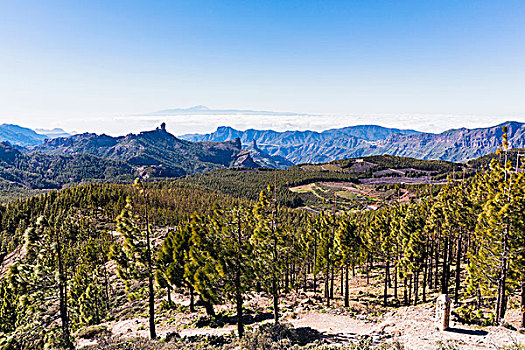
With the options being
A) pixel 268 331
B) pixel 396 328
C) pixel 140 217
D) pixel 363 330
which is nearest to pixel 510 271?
pixel 396 328

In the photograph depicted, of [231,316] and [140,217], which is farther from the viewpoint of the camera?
[231,316]

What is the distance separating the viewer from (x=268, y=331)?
26.1 metres

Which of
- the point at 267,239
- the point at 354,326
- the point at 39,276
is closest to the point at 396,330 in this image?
the point at 354,326

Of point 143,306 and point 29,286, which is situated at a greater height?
point 29,286

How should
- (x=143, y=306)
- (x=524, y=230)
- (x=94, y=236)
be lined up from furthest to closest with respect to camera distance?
(x=94, y=236), (x=143, y=306), (x=524, y=230)

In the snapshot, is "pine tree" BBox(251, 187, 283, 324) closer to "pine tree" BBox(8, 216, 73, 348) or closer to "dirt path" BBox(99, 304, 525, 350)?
"dirt path" BBox(99, 304, 525, 350)

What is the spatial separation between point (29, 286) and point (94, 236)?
7847 cm

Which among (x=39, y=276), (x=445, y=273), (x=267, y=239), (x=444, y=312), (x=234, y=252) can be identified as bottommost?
(x=445, y=273)

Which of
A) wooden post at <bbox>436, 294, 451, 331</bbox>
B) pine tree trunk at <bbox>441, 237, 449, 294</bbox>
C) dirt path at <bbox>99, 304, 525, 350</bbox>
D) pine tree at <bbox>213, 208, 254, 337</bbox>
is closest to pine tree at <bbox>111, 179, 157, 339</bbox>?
pine tree at <bbox>213, 208, 254, 337</bbox>

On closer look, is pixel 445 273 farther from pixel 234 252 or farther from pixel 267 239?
pixel 234 252

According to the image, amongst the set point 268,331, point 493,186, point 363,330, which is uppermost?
point 493,186

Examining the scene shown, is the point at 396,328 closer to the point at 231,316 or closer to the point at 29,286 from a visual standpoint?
the point at 231,316

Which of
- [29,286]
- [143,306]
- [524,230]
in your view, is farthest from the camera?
[143,306]

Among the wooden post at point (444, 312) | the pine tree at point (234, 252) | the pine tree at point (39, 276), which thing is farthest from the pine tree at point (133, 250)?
the wooden post at point (444, 312)
